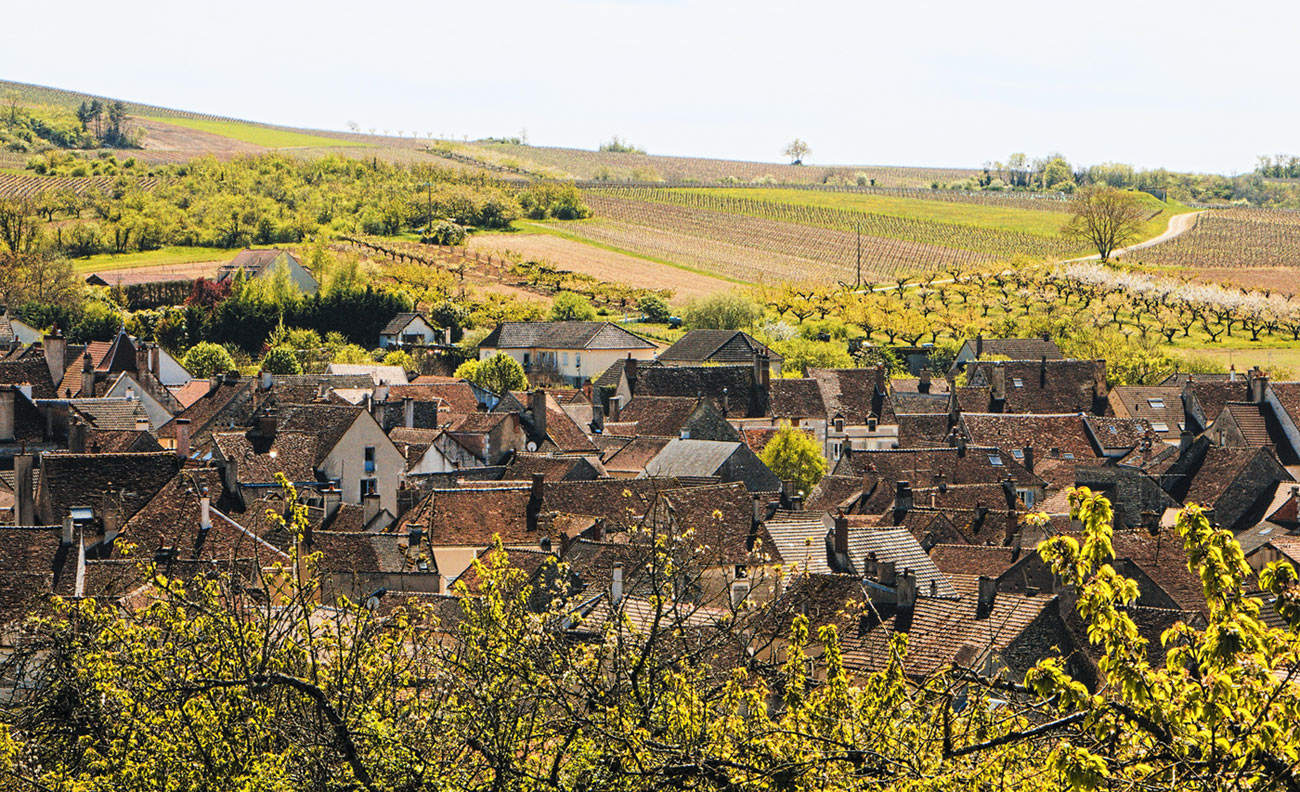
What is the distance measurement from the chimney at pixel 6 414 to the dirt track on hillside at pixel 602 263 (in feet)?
249

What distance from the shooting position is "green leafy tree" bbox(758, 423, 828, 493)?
59969 millimetres

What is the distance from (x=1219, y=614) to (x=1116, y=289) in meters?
124

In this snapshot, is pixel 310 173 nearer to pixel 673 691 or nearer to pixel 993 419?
pixel 993 419

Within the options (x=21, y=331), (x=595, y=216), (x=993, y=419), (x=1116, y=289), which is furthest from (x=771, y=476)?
(x=595, y=216)

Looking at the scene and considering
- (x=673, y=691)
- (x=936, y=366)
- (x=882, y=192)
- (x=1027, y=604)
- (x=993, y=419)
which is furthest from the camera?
(x=882, y=192)

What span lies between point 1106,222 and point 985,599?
131 m

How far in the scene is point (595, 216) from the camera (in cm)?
16275

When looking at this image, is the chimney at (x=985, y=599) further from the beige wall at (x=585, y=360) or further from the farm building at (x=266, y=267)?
the farm building at (x=266, y=267)

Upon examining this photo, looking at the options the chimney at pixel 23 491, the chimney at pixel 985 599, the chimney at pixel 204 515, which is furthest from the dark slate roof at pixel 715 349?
the chimney at pixel 985 599

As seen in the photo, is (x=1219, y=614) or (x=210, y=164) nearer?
(x=1219, y=614)

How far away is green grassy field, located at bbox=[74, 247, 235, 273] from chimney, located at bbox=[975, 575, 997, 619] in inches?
4128

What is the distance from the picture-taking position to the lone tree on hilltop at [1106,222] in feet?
495

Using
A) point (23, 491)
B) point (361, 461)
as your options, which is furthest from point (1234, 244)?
point (23, 491)

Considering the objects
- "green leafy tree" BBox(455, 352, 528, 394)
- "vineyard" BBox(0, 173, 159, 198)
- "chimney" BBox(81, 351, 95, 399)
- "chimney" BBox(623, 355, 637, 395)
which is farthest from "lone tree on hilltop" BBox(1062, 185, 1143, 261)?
"chimney" BBox(81, 351, 95, 399)
